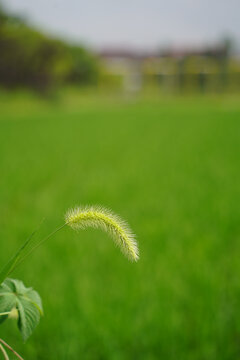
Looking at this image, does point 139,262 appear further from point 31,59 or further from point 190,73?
point 190,73

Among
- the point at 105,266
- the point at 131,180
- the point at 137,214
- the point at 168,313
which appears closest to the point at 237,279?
the point at 168,313

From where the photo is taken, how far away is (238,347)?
7.62 ft

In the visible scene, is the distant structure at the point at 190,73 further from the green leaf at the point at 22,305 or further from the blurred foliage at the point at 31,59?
the green leaf at the point at 22,305

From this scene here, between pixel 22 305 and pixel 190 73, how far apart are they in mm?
54988

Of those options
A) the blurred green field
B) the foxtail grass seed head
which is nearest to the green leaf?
the foxtail grass seed head

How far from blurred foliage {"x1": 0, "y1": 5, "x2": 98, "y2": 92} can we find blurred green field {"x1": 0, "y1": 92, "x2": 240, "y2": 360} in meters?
27.7

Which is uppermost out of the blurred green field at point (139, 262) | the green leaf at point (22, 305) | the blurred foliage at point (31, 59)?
the blurred foliage at point (31, 59)

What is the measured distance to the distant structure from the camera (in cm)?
5022

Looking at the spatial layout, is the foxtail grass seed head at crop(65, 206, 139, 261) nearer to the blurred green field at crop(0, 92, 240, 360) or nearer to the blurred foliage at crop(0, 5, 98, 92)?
the blurred green field at crop(0, 92, 240, 360)

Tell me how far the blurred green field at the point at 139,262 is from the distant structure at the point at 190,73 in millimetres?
43278

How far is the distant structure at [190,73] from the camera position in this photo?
165 ft

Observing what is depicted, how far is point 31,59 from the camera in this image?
37.3 meters

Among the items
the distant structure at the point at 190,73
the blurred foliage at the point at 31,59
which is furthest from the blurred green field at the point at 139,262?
the distant structure at the point at 190,73

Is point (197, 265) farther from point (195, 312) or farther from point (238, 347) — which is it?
point (238, 347)
